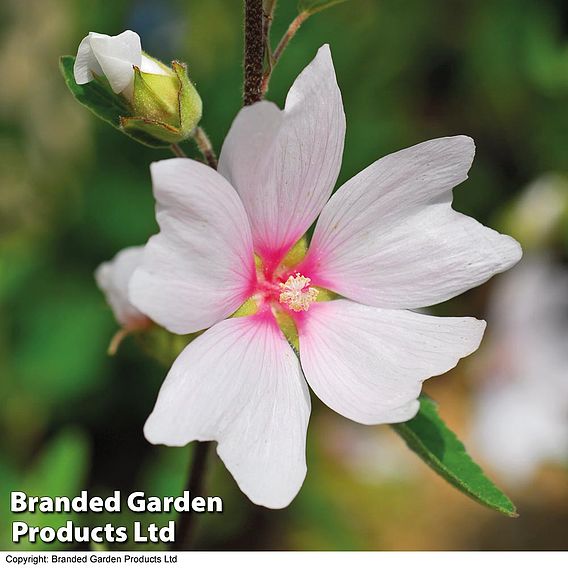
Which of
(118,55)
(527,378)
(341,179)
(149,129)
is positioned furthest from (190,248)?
(527,378)

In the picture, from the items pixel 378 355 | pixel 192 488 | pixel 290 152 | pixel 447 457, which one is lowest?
pixel 192 488

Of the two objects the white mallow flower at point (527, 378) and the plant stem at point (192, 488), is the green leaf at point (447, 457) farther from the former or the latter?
the white mallow flower at point (527, 378)

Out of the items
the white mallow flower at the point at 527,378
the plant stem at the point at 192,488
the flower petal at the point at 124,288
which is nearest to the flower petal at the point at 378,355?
the plant stem at the point at 192,488

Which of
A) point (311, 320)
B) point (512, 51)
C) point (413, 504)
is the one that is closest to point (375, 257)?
point (311, 320)

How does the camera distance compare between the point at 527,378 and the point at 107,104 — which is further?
the point at 527,378

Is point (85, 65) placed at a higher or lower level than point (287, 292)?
higher

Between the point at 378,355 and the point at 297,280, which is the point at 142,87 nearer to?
the point at 297,280
